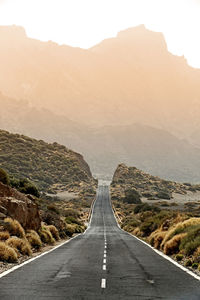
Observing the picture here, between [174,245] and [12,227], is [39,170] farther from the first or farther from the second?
[174,245]

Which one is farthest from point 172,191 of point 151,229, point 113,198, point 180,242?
point 180,242

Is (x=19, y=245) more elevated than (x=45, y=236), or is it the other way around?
(x=19, y=245)

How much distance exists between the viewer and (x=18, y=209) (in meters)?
27.6

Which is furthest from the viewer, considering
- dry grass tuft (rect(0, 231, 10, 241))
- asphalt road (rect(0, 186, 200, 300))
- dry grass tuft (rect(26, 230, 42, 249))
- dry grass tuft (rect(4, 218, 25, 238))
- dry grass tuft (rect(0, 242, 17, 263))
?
dry grass tuft (rect(26, 230, 42, 249))

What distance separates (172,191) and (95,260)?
560ft

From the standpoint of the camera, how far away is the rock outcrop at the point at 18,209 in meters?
26.7

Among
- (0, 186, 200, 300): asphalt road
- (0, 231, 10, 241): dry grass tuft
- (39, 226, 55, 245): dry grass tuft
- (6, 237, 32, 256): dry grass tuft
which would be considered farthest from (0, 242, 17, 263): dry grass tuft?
(39, 226, 55, 245): dry grass tuft

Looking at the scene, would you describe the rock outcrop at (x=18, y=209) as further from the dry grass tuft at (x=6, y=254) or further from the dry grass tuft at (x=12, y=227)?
the dry grass tuft at (x=6, y=254)

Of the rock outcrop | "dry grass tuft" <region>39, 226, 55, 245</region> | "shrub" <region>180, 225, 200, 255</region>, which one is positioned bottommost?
"dry grass tuft" <region>39, 226, 55, 245</region>

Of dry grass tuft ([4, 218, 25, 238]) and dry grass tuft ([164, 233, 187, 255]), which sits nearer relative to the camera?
dry grass tuft ([4, 218, 25, 238])

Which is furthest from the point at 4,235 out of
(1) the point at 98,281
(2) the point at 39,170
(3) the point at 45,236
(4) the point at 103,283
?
(2) the point at 39,170

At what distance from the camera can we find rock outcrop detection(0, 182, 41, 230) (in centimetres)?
2673

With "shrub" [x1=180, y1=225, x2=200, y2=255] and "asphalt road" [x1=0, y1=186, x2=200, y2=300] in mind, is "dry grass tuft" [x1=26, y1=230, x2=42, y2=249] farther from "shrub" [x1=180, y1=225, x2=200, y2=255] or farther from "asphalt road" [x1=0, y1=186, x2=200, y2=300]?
"shrub" [x1=180, y1=225, x2=200, y2=255]

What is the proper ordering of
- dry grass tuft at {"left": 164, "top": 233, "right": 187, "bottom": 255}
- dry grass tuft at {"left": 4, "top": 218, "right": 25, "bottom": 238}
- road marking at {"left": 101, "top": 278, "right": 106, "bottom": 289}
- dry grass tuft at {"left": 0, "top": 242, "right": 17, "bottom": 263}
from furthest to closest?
dry grass tuft at {"left": 164, "top": 233, "right": 187, "bottom": 255}
dry grass tuft at {"left": 4, "top": 218, "right": 25, "bottom": 238}
dry grass tuft at {"left": 0, "top": 242, "right": 17, "bottom": 263}
road marking at {"left": 101, "top": 278, "right": 106, "bottom": 289}
